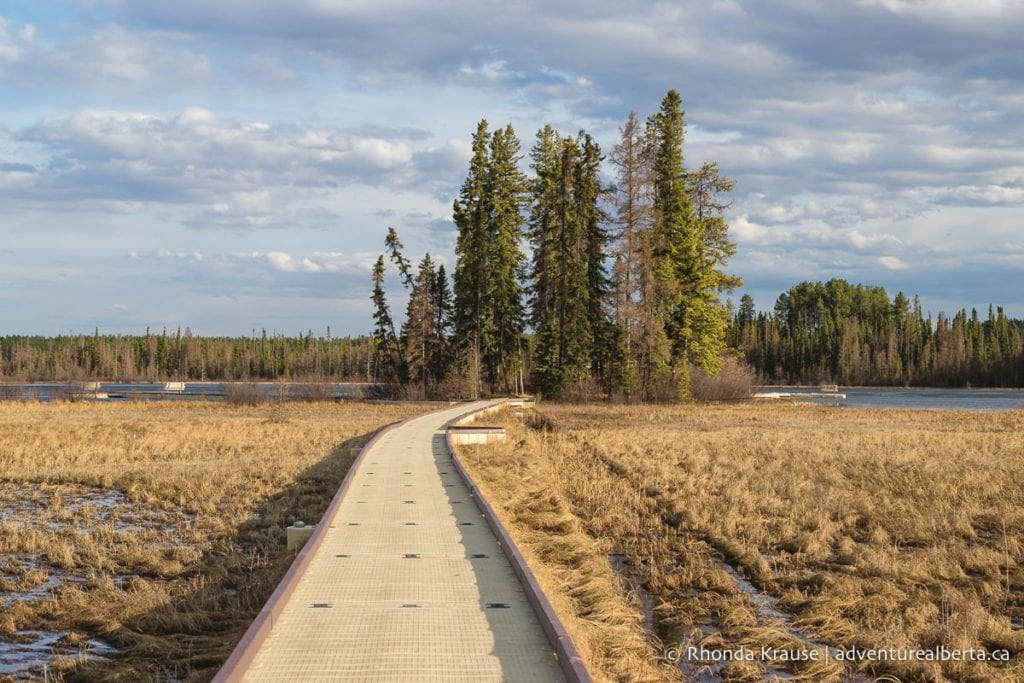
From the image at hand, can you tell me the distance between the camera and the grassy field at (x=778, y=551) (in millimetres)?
9414

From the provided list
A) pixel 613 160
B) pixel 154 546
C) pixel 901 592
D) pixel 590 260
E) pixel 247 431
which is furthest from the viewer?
pixel 590 260

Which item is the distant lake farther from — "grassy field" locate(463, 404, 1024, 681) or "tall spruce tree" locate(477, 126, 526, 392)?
"grassy field" locate(463, 404, 1024, 681)

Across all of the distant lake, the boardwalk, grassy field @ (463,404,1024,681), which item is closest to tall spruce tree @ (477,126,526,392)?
the distant lake

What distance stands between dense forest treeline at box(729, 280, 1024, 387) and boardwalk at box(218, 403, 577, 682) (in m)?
120

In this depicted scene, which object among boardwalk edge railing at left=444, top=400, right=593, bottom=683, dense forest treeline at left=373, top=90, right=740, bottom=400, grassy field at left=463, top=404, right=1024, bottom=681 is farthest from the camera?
dense forest treeline at left=373, top=90, right=740, bottom=400

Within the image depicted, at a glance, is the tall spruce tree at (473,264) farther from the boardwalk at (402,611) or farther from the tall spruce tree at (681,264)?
the boardwalk at (402,611)

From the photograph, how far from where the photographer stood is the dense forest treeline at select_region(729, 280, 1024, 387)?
123 metres

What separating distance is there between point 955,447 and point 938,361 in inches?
4304

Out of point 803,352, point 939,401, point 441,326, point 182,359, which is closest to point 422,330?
point 441,326

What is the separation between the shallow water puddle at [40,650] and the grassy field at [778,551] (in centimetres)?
449

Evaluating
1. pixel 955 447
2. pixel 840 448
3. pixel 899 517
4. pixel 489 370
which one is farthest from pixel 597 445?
pixel 489 370

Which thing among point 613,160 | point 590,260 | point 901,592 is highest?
point 613,160

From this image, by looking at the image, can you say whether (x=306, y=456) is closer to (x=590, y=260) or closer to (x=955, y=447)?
(x=955, y=447)

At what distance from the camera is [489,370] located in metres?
60.8
